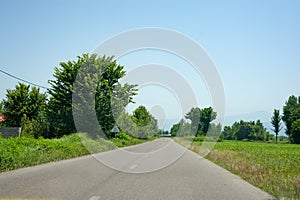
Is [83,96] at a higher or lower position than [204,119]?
lower

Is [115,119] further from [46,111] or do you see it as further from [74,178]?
[74,178]

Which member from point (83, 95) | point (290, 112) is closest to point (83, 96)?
point (83, 95)

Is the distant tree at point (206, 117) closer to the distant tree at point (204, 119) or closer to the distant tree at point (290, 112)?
the distant tree at point (204, 119)

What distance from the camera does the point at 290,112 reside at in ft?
324

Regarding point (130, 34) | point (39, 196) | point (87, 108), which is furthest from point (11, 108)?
point (39, 196)

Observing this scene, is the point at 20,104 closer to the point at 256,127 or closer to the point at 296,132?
the point at 296,132

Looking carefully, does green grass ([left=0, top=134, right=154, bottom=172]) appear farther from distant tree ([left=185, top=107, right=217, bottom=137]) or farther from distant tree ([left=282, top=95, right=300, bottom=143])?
distant tree ([left=282, top=95, right=300, bottom=143])

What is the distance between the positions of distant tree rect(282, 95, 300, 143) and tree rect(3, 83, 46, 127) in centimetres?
7395

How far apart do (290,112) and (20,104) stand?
83.1m

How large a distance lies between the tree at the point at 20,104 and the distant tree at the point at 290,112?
73948 millimetres

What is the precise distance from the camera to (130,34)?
2169 centimetres

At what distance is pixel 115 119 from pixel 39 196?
96.4 ft

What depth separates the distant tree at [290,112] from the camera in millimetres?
94438

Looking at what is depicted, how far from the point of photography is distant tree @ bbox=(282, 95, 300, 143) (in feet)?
310
